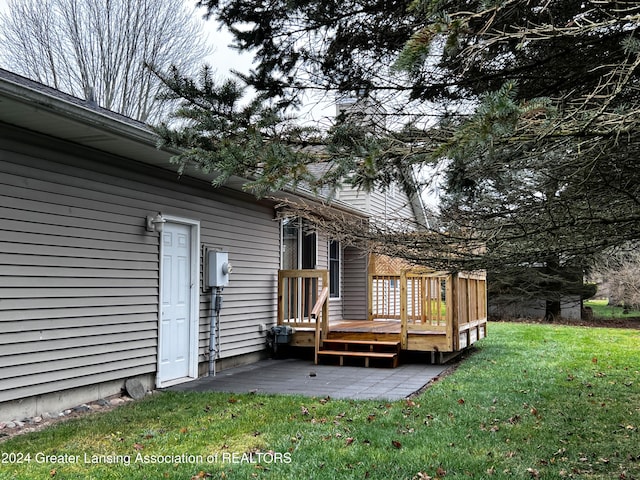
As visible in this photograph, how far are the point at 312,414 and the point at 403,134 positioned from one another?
2.95 m

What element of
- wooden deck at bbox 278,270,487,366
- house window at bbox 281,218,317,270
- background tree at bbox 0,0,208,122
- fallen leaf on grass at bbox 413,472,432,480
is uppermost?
background tree at bbox 0,0,208,122

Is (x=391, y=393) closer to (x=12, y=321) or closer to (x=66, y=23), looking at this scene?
(x=12, y=321)

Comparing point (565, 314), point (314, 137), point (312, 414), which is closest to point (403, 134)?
point (314, 137)

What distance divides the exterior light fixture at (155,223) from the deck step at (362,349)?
3385mm

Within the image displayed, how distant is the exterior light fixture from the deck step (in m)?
3.38

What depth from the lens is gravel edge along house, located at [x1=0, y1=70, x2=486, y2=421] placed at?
5160 millimetres

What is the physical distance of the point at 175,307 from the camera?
7.45m

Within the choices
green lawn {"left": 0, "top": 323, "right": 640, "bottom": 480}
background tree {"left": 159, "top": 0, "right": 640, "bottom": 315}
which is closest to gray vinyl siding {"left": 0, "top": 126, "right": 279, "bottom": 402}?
green lawn {"left": 0, "top": 323, "right": 640, "bottom": 480}

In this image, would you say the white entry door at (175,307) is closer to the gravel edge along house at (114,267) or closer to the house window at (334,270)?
the gravel edge along house at (114,267)

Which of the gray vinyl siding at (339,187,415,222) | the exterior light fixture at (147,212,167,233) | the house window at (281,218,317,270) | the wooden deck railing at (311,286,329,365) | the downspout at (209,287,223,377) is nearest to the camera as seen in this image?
the exterior light fixture at (147,212,167,233)

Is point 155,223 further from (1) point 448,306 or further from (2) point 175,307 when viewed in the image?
(1) point 448,306

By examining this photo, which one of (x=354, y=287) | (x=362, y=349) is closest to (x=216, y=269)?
(x=362, y=349)

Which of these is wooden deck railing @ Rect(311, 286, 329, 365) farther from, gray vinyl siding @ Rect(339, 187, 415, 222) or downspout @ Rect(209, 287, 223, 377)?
gray vinyl siding @ Rect(339, 187, 415, 222)

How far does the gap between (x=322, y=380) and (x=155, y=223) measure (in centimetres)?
288
